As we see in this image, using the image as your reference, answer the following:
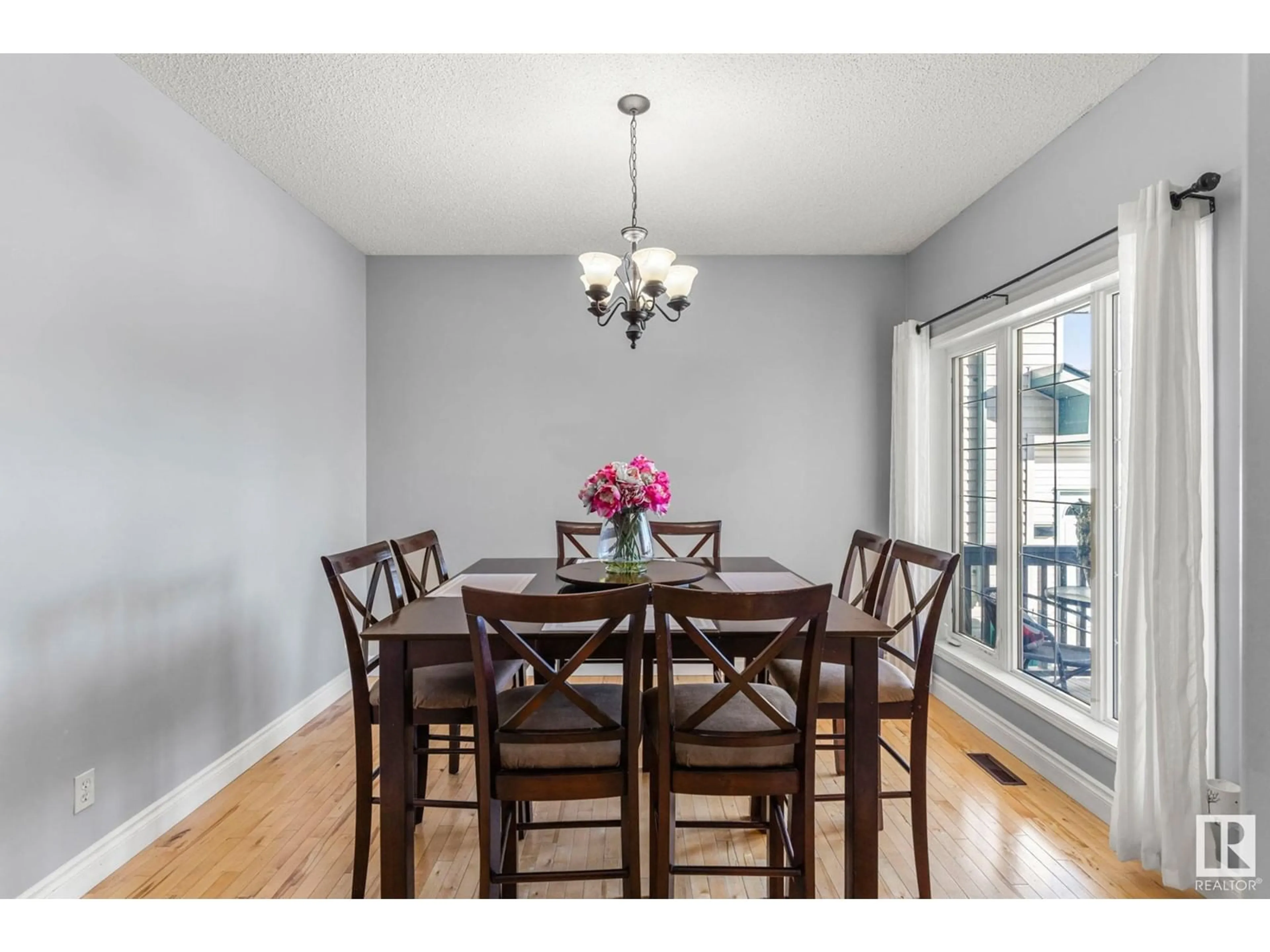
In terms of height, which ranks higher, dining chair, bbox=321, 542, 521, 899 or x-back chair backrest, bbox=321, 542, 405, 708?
x-back chair backrest, bbox=321, 542, 405, 708

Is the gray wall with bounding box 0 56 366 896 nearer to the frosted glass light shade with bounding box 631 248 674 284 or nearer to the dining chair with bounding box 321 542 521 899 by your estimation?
the dining chair with bounding box 321 542 521 899

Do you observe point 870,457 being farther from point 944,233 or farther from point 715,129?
point 715,129

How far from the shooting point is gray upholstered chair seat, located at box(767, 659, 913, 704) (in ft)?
6.66

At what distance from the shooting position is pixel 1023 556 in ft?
9.87

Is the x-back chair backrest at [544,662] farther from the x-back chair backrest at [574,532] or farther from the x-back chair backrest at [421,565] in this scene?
the x-back chair backrest at [574,532]

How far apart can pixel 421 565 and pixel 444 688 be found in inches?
33.8

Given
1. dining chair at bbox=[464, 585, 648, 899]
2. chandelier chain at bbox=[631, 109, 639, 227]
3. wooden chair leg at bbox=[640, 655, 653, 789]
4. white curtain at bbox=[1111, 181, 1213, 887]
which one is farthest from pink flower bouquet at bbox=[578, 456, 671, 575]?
white curtain at bbox=[1111, 181, 1213, 887]

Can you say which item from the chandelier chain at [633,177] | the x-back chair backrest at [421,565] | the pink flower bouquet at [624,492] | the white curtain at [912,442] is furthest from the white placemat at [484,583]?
the white curtain at [912,442]

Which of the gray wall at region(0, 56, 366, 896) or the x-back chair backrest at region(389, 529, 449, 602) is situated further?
the x-back chair backrest at region(389, 529, 449, 602)

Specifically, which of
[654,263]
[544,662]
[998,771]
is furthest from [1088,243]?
[544,662]

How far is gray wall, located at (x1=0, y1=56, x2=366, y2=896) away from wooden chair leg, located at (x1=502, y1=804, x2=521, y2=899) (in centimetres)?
124

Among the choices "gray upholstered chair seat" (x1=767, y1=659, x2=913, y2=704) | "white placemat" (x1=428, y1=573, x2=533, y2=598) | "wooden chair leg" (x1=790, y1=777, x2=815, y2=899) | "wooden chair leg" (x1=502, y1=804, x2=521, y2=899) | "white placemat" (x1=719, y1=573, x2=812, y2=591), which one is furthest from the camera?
"white placemat" (x1=719, y1=573, x2=812, y2=591)

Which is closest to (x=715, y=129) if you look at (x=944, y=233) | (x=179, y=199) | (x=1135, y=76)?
(x=1135, y=76)

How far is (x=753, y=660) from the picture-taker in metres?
1.60
